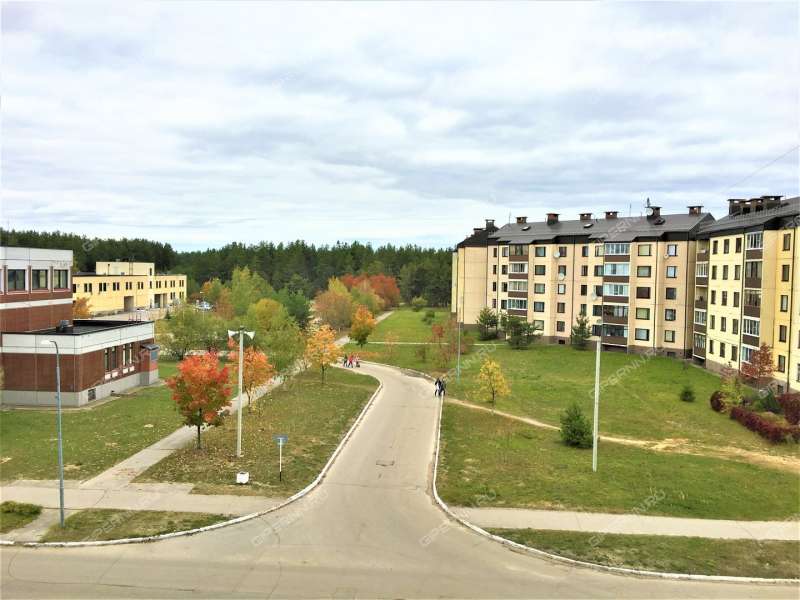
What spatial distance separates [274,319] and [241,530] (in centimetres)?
4553

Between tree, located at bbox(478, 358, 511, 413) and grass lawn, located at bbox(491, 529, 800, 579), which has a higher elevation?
tree, located at bbox(478, 358, 511, 413)

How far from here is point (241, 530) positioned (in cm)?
1973

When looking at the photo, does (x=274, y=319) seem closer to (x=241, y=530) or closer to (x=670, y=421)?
(x=670, y=421)

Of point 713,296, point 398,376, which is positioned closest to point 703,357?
point 713,296

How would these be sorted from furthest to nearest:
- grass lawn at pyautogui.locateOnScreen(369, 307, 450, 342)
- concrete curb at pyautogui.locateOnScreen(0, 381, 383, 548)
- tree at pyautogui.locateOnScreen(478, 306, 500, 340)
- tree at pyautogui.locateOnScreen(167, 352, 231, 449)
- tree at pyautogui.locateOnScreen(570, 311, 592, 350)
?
grass lawn at pyautogui.locateOnScreen(369, 307, 450, 342)
tree at pyautogui.locateOnScreen(478, 306, 500, 340)
tree at pyautogui.locateOnScreen(570, 311, 592, 350)
tree at pyautogui.locateOnScreen(167, 352, 231, 449)
concrete curb at pyautogui.locateOnScreen(0, 381, 383, 548)

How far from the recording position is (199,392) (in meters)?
28.4

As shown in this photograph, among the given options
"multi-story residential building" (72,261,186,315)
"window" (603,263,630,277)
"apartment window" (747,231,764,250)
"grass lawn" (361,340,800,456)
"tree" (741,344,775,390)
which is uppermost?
"apartment window" (747,231,764,250)

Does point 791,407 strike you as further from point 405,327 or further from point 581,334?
point 405,327

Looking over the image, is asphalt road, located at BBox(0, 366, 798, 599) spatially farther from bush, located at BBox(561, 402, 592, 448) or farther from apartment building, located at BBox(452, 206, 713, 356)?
apartment building, located at BBox(452, 206, 713, 356)

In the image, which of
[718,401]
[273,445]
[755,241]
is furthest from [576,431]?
[755,241]

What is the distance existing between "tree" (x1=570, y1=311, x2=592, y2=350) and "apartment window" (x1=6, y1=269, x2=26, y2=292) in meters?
53.0

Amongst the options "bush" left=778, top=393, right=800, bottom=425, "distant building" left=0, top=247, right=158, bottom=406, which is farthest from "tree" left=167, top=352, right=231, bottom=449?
"bush" left=778, top=393, right=800, bottom=425

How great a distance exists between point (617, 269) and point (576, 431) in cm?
3833

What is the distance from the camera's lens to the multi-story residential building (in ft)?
315
